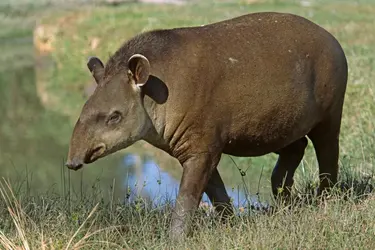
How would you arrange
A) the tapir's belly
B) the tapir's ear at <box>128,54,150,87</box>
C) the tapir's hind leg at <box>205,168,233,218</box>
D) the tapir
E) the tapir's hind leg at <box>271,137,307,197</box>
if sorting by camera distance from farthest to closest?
the tapir's hind leg at <box>271,137,307,197</box>, the tapir's hind leg at <box>205,168,233,218</box>, the tapir's belly, the tapir, the tapir's ear at <box>128,54,150,87</box>

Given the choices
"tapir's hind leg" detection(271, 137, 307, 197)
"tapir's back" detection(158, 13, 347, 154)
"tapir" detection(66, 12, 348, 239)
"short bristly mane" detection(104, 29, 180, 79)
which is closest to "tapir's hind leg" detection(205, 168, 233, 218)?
"tapir" detection(66, 12, 348, 239)

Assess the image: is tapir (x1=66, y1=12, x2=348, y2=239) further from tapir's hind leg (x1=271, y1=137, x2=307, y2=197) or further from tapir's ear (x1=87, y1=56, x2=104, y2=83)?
tapir's hind leg (x1=271, y1=137, x2=307, y2=197)

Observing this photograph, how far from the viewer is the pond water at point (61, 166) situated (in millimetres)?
9383

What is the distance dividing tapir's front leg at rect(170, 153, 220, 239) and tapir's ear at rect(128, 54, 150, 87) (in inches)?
27.5

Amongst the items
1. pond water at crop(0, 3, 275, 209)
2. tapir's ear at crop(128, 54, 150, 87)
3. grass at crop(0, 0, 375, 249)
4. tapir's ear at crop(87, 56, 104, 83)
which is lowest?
pond water at crop(0, 3, 275, 209)

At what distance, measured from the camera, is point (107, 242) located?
18.2 ft

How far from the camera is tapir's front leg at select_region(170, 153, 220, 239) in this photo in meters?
6.05

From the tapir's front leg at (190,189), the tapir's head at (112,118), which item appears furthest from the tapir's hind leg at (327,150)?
the tapir's head at (112,118)

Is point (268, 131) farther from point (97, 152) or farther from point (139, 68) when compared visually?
point (97, 152)

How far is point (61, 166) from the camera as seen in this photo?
1241 cm

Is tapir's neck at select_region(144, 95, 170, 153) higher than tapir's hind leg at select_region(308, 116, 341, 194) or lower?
higher

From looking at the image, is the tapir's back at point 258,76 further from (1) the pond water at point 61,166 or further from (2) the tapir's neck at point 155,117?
(1) the pond water at point 61,166

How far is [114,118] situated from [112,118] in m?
0.02

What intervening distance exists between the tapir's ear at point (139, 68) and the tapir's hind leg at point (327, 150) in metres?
1.89
